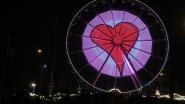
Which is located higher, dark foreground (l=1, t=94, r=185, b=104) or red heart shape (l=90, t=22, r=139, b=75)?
red heart shape (l=90, t=22, r=139, b=75)

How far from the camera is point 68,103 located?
12.6 m

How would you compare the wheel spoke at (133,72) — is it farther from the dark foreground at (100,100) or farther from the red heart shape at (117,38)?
the dark foreground at (100,100)

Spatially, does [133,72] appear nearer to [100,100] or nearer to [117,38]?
[117,38]

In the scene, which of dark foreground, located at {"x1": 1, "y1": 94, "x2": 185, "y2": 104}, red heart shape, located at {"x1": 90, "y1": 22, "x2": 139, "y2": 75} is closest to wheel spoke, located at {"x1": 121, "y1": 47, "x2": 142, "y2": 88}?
red heart shape, located at {"x1": 90, "y1": 22, "x2": 139, "y2": 75}

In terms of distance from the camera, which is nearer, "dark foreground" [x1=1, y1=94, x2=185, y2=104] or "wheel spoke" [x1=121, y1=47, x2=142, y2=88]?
"dark foreground" [x1=1, y1=94, x2=185, y2=104]

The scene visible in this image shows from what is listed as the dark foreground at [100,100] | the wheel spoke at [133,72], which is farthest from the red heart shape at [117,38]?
the dark foreground at [100,100]

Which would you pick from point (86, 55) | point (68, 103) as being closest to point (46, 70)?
point (86, 55)

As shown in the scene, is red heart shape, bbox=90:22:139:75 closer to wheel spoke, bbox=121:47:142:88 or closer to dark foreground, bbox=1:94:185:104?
wheel spoke, bbox=121:47:142:88

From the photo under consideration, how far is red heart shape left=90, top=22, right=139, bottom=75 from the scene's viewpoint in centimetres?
2253

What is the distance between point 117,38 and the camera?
2258 cm

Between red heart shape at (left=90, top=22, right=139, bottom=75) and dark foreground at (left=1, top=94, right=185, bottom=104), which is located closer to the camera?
dark foreground at (left=1, top=94, right=185, bottom=104)

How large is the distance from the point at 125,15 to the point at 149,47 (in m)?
2.37

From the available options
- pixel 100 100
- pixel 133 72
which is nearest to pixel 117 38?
pixel 133 72

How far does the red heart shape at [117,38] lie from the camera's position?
887 inches
